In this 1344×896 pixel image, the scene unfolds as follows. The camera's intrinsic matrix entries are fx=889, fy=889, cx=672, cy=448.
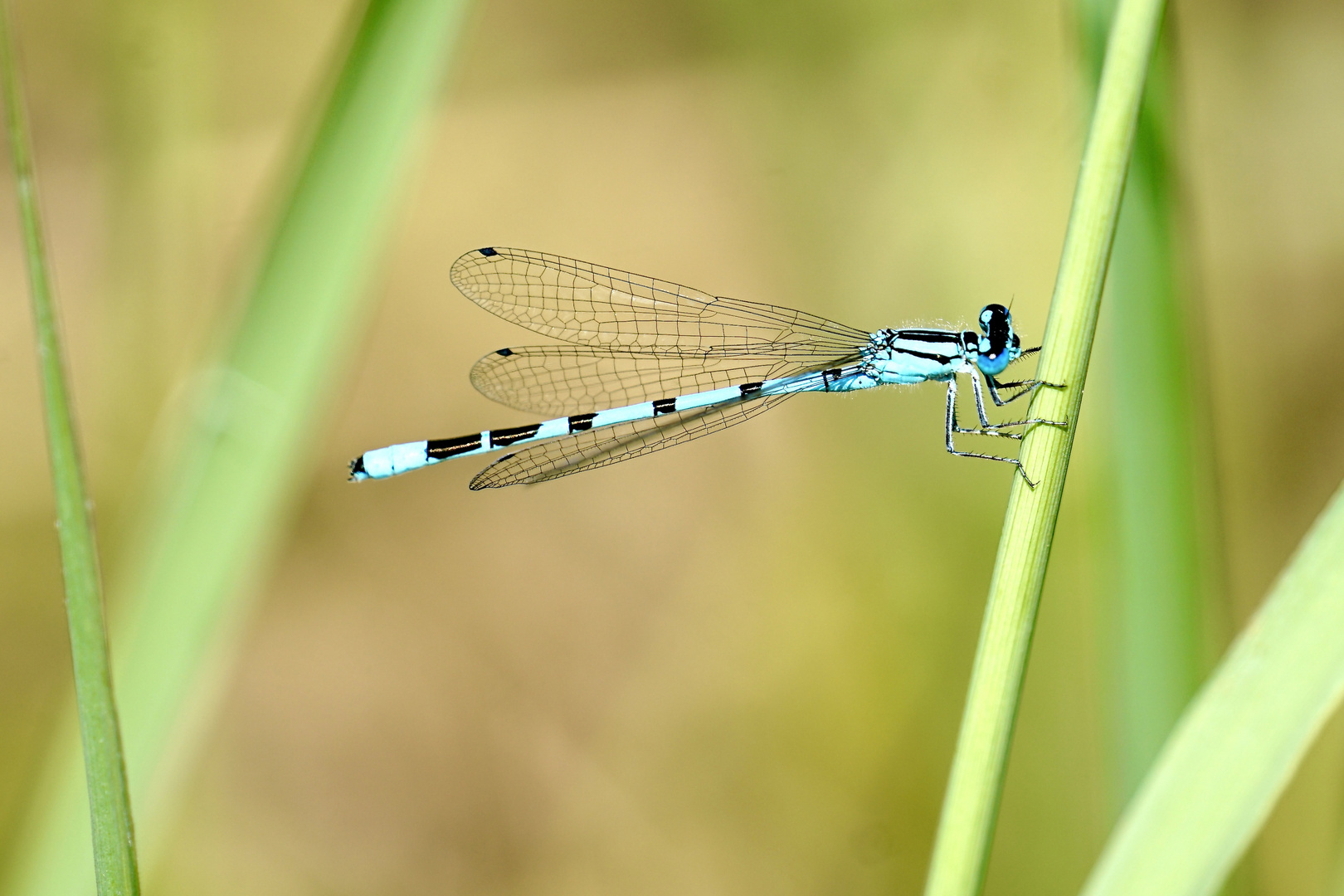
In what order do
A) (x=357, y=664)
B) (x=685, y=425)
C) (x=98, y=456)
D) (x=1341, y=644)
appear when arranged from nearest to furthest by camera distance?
(x=1341, y=644)
(x=685, y=425)
(x=98, y=456)
(x=357, y=664)

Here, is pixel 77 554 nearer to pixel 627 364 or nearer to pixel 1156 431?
pixel 1156 431

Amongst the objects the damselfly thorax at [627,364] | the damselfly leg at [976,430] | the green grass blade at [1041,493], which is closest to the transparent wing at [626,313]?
the damselfly thorax at [627,364]

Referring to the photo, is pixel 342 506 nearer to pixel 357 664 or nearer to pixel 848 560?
pixel 357 664

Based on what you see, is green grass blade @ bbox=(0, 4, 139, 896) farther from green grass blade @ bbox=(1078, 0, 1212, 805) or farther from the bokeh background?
the bokeh background

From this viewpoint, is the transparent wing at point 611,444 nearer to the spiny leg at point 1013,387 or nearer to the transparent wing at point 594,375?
the transparent wing at point 594,375

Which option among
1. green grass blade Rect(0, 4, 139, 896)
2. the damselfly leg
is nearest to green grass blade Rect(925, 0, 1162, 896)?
the damselfly leg

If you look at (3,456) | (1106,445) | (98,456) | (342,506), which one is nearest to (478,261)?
(342,506)
